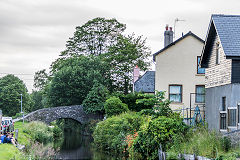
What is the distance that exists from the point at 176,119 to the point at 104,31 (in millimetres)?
36435

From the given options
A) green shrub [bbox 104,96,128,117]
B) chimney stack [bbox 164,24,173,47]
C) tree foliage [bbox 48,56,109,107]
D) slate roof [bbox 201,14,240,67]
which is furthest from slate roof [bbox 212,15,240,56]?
tree foliage [bbox 48,56,109,107]

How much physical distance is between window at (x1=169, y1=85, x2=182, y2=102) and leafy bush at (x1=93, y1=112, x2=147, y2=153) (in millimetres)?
4831

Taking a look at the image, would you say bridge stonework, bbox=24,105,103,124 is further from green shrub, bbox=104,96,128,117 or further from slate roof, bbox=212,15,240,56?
slate roof, bbox=212,15,240,56

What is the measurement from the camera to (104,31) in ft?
194

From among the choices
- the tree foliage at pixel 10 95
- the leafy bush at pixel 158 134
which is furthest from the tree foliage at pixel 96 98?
the leafy bush at pixel 158 134

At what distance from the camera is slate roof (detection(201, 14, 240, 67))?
22.3m

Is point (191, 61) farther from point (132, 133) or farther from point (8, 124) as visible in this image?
point (8, 124)

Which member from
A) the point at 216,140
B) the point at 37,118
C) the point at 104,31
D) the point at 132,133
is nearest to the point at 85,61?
the point at 104,31

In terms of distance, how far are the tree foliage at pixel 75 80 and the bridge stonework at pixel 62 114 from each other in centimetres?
247

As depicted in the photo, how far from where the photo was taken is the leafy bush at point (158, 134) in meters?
22.9

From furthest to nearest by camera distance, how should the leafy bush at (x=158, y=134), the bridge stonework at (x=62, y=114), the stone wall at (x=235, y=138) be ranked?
the bridge stonework at (x=62, y=114)
the leafy bush at (x=158, y=134)
the stone wall at (x=235, y=138)

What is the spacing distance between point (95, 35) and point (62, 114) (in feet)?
44.7

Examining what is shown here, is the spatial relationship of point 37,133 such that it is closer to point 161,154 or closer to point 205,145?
point 161,154

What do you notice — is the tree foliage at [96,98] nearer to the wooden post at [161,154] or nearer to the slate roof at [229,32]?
the wooden post at [161,154]
